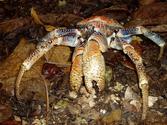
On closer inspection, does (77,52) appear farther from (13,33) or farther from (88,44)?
(13,33)

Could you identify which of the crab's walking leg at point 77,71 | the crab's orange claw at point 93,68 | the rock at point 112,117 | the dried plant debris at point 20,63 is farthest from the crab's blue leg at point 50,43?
the rock at point 112,117

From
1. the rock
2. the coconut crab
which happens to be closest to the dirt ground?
the rock

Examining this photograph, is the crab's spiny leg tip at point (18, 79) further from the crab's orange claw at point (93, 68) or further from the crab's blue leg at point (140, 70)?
the crab's blue leg at point (140, 70)

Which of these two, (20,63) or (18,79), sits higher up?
(20,63)

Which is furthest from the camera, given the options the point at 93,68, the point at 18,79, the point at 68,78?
the point at 68,78

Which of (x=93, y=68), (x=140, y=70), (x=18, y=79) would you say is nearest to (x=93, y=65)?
(x=93, y=68)

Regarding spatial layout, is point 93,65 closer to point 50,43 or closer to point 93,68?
point 93,68

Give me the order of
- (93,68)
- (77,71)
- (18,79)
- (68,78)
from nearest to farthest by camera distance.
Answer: (93,68), (77,71), (18,79), (68,78)
